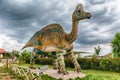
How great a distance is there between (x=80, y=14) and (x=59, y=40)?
2.02 meters

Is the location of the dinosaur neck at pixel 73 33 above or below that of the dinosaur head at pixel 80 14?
below

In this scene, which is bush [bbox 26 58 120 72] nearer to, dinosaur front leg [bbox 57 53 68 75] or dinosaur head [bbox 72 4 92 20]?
dinosaur front leg [bbox 57 53 68 75]

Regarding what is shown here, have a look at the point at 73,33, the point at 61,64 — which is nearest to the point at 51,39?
the point at 73,33

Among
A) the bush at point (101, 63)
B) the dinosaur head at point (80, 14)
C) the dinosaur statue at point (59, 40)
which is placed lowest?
the bush at point (101, 63)

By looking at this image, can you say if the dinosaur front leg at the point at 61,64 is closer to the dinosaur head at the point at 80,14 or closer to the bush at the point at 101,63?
the dinosaur head at the point at 80,14

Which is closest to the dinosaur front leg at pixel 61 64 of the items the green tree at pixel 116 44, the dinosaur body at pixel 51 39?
the dinosaur body at pixel 51 39

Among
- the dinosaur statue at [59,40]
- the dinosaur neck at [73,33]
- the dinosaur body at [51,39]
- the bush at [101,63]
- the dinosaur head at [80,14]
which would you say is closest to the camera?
the dinosaur head at [80,14]

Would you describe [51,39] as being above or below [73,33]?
below

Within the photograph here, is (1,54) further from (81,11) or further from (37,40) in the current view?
(81,11)

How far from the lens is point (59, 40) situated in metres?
12.0

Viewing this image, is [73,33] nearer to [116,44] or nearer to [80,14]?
[80,14]

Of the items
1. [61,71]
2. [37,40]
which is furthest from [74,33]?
[37,40]

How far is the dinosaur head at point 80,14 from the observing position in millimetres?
10758

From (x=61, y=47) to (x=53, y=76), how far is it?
1.70 meters
